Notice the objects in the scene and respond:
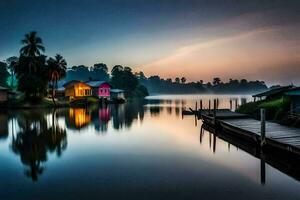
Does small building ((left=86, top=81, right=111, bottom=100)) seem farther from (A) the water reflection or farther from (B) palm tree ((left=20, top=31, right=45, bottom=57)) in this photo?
(A) the water reflection

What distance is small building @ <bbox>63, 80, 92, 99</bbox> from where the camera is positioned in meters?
86.4

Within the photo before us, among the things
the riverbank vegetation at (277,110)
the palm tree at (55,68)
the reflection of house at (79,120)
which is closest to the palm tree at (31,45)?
the palm tree at (55,68)

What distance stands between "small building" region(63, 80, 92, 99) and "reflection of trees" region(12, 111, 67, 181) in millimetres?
50701

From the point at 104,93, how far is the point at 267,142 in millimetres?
77490

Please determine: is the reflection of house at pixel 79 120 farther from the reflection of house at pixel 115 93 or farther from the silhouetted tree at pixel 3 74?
the silhouetted tree at pixel 3 74

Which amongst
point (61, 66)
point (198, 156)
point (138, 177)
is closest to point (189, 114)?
point (198, 156)

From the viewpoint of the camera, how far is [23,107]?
66.3 m

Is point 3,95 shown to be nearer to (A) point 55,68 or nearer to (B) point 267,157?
(A) point 55,68

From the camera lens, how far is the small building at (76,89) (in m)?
86.4

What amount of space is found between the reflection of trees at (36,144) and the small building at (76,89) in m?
50.7

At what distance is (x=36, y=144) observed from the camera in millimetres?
25141

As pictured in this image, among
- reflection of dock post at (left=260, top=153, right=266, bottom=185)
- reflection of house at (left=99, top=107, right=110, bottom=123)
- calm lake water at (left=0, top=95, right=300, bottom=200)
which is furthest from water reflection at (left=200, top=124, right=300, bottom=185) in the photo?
reflection of house at (left=99, top=107, right=110, bottom=123)

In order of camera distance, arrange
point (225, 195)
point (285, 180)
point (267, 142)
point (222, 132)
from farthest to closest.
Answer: point (222, 132)
point (267, 142)
point (285, 180)
point (225, 195)

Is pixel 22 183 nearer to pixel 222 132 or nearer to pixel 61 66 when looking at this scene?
pixel 222 132
